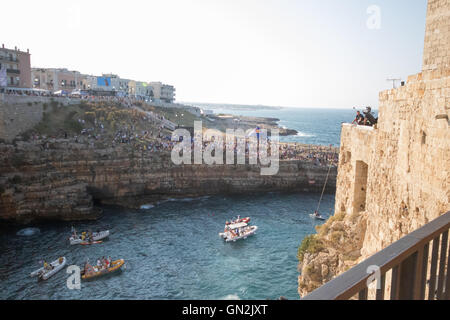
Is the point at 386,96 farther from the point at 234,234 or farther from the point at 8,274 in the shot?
the point at 8,274

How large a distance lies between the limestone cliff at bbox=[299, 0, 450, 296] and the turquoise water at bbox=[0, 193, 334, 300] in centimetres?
864

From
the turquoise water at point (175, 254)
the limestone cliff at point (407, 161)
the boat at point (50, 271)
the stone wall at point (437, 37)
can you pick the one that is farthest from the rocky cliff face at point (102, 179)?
the stone wall at point (437, 37)

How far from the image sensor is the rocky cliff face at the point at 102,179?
3042cm

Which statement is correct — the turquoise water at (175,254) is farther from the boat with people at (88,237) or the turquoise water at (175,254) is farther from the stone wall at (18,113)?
the stone wall at (18,113)

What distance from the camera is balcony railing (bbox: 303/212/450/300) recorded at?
2.01 m

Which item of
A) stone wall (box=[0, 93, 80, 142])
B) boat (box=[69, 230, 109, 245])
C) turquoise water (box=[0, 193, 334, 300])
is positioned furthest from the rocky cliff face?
boat (box=[69, 230, 109, 245])

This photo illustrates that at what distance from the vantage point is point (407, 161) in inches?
277

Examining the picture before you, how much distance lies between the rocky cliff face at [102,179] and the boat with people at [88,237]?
497 cm

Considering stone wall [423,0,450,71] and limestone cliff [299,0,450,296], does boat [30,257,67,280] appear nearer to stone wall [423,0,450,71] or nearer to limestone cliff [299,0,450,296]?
limestone cliff [299,0,450,296]

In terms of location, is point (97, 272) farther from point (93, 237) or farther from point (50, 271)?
point (93, 237)

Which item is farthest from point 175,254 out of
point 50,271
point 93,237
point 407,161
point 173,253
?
point 407,161

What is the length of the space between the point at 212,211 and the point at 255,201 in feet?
19.0

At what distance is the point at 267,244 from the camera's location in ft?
85.4
